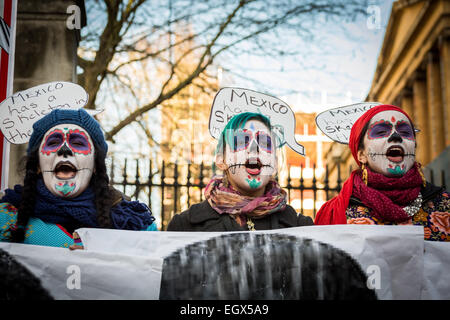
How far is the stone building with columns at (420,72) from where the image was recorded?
1394 cm

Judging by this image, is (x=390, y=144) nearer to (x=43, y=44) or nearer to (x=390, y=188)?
(x=390, y=188)

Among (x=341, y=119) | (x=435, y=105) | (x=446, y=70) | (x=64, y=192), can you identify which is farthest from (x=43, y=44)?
(x=435, y=105)

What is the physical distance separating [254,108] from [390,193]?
118 cm

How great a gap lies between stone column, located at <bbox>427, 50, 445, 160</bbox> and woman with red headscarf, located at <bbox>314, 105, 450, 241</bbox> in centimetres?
1287

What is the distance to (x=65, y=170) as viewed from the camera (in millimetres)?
2951

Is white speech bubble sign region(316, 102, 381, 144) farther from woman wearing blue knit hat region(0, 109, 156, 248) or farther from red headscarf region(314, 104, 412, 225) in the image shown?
woman wearing blue knit hat region(0, 109, 156, 248)

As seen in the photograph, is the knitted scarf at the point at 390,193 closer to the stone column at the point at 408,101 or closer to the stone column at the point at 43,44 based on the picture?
the stone column at the point at 43,44

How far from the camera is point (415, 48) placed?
1700 centimetres

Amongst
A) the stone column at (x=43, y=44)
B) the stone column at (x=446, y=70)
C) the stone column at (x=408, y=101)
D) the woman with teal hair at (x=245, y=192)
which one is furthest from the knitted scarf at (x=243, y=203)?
the stone column at (x=408, y=101)

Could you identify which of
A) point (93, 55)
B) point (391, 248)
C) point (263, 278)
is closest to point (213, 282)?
point (263, 278)

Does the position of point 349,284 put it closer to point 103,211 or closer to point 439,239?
point 439,239

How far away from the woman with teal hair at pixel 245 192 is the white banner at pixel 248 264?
582 millimetres

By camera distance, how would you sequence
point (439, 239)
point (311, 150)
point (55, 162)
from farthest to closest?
point (311, 150) < point (439, 239) < point (55, 162)

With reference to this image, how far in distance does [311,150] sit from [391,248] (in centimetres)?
5214
